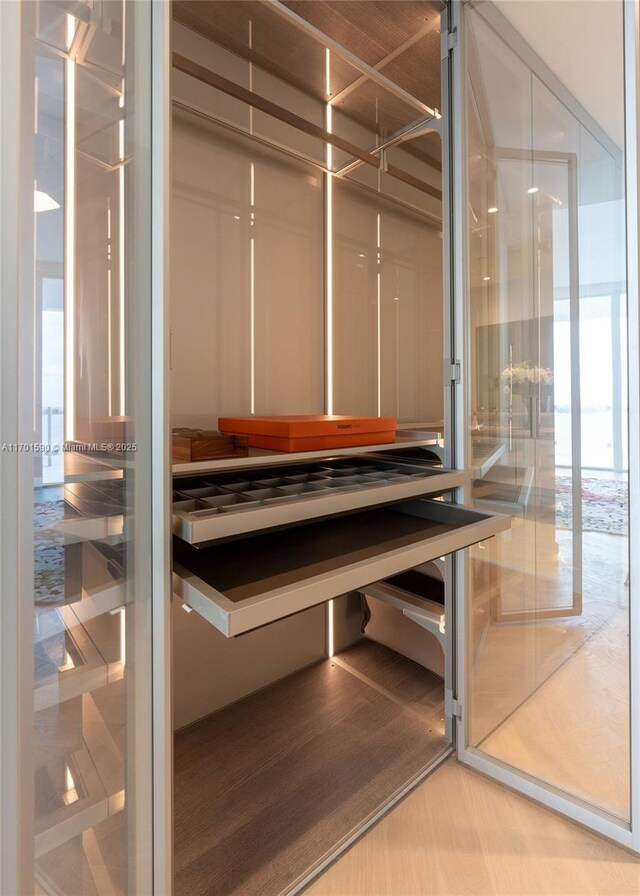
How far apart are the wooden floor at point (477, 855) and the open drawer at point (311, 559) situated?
704 mm

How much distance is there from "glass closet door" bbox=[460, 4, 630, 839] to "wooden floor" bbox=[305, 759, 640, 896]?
0.25 ft

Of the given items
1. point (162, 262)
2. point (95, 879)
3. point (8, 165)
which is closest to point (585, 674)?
point (95, 879)

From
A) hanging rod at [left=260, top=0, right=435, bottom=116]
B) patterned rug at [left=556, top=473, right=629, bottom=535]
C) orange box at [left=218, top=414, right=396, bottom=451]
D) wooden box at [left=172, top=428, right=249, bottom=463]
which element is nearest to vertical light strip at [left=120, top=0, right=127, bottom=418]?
wooden box at [left=172, top=428, right=249, bottom=463]

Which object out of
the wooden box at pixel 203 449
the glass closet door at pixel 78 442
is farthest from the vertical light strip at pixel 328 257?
the glass closet door at pixel 78 442

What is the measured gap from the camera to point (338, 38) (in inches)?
58.3

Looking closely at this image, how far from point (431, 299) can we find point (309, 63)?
1.08m

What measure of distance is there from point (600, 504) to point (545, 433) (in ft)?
0.72

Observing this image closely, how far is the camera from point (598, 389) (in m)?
1.22

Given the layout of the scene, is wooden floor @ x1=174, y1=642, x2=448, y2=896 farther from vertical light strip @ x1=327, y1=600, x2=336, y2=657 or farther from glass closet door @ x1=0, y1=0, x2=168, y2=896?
glass closet door @ x1=0, y1=0, x2=168, y2=896

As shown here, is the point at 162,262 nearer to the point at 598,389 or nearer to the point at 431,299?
the point at 598,389

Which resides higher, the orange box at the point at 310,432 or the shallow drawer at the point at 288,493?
the orange box at the point at 310,432

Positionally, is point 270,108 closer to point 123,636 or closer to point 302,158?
point 302,158

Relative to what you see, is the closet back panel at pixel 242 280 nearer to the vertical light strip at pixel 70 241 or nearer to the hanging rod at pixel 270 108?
the hanging rod at pixel 270 108

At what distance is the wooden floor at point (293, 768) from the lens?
112 centimetres
